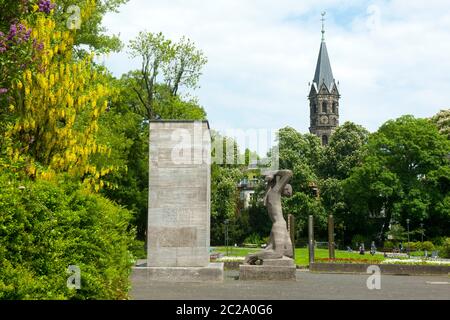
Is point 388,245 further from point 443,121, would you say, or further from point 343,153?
point 443,121

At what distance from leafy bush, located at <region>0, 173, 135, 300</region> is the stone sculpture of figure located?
12.2 m

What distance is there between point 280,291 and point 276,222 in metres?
5.80

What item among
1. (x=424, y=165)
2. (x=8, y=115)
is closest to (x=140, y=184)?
(x=8, y=115)

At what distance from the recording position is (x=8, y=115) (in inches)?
494

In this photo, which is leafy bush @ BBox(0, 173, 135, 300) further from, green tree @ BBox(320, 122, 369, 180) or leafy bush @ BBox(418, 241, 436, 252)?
green tree @ BBox(320, 122, 369, 180)

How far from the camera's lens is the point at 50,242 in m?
7.82

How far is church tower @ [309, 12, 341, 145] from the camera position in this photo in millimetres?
130375

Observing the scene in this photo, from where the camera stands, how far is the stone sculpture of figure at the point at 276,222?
21.2 metres

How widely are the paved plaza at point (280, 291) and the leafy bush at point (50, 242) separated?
4.76 meters

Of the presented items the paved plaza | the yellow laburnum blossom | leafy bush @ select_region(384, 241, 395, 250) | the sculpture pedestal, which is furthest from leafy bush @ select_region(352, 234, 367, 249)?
the yellow laburnum blossom

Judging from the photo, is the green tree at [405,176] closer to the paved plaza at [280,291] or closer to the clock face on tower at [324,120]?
the paved plaza at [280,291]

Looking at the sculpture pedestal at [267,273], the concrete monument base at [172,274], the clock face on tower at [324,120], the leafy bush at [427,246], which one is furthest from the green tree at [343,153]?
the clock face on tower at [324,120]

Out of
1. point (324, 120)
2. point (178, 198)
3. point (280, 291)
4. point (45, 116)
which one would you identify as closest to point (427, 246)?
point (178, 198)

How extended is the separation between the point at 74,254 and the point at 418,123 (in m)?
60.7
